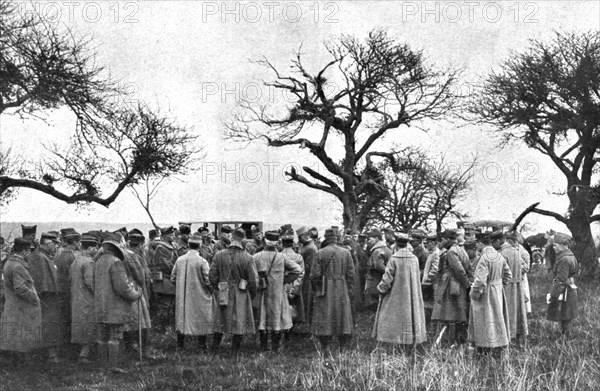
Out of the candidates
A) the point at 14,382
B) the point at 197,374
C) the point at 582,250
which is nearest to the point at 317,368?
the point at 197,374

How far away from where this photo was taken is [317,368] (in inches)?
332

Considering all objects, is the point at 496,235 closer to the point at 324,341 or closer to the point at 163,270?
the point at 324,341

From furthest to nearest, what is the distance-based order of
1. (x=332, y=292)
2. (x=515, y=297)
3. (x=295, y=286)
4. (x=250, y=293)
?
(x=295, y=286) < (x=515, y=297) < (x=250, y=293) < (x=332, y=292)

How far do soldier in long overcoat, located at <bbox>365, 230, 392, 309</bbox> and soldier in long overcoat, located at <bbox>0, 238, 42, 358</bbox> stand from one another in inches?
270

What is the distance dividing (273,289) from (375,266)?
346 centimetres

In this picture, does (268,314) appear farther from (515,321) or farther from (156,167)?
(156,167)

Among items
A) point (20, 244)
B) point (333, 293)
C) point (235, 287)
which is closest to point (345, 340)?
point (333, 293)

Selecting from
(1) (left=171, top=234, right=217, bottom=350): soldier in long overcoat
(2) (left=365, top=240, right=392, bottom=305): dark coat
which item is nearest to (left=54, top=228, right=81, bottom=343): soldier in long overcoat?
(1) (left=171, top=234, right=217, bottom=350): soldier in long overcoat

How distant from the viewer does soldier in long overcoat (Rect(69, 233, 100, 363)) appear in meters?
9.78

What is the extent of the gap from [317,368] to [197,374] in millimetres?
1562

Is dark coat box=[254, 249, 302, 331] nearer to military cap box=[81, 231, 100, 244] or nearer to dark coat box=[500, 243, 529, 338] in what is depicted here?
military cap box=[81, 231, 100, 244]

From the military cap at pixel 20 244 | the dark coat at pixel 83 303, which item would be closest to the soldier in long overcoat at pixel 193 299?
the dark coat at pixel 83 303

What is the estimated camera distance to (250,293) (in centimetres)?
1073

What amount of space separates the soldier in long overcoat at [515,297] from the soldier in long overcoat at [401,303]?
2.16 metres
